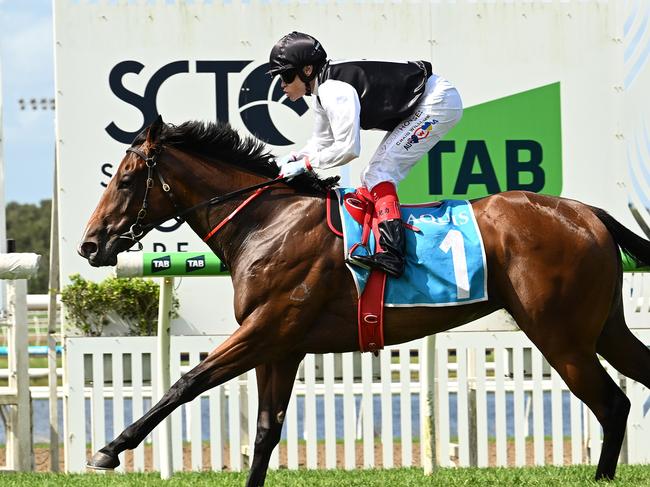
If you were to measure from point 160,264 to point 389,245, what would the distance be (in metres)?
1.45

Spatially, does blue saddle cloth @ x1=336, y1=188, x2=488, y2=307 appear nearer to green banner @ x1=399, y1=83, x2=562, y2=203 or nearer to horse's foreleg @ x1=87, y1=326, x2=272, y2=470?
horse's foreleg @ x1=87, y1=326, x2=272, y2=470

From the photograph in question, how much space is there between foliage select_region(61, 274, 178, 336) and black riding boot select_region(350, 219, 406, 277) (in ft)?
9.79

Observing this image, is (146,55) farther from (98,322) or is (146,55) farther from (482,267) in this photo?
(482,267)

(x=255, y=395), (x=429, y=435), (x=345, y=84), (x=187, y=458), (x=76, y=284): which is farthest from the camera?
(x=187, y=458)

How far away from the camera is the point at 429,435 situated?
6.34m

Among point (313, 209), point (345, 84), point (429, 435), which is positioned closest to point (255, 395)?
point (429, 435)

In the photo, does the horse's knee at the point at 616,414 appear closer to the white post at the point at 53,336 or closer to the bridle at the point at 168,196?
the bridle at the point at 168,196

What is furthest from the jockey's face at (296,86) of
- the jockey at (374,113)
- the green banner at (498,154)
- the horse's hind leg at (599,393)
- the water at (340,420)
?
the water at (340,420)

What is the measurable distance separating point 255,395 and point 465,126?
2.61m

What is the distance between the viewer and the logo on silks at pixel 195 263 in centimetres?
599

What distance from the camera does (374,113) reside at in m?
5.36

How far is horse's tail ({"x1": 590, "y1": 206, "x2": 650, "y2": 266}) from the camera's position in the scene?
544cm

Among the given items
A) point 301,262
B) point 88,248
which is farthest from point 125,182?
point 301,262

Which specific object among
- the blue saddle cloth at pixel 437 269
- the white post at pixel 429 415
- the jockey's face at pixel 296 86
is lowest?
the white post at pixel 429 415
